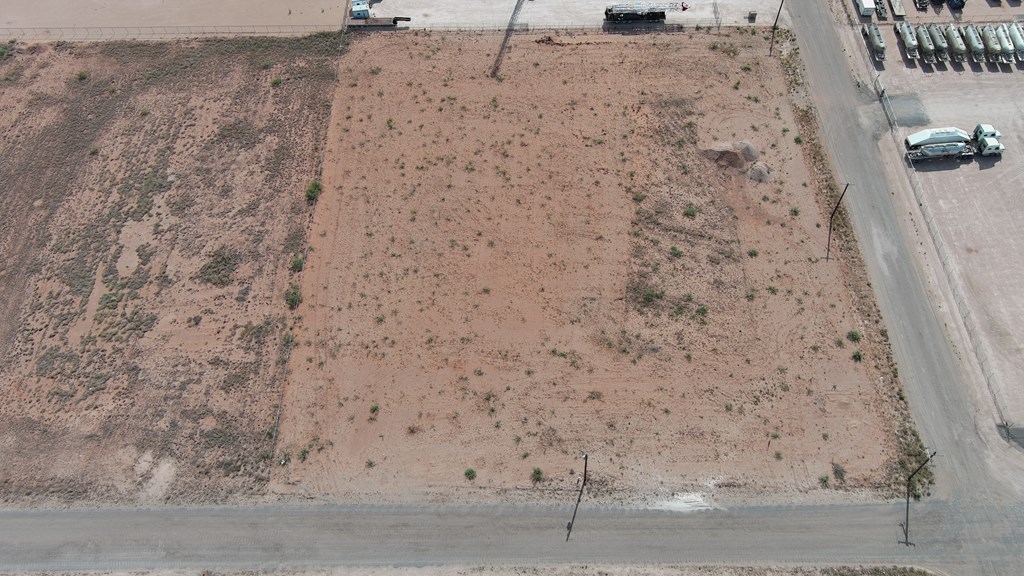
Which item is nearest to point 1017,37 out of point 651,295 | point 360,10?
point 651,295

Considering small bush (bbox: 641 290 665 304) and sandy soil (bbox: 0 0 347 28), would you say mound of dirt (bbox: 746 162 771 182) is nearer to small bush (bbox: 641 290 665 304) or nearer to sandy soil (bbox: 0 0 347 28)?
small bush (bbox: 641 290 665 304)

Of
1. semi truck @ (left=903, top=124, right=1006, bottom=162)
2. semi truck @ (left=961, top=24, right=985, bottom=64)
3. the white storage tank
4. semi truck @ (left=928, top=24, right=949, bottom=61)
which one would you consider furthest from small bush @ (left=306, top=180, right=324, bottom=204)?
semi truck @ (left=961, top=24, right=985, bottom=64)

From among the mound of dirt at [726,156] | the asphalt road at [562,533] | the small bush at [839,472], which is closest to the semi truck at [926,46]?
the mound of dirt at [726,156]

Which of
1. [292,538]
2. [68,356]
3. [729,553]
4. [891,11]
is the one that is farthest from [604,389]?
[891,11]

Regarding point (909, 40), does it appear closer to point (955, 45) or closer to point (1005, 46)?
point (955, 45)

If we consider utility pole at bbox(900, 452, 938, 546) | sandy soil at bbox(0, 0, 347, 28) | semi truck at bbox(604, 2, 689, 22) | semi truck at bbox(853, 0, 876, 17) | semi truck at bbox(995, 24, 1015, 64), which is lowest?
utility pole at bbox(900, 452, 938, 546)

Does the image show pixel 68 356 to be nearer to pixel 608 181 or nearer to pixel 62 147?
pixel 62 147

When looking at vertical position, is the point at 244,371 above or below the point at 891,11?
below
